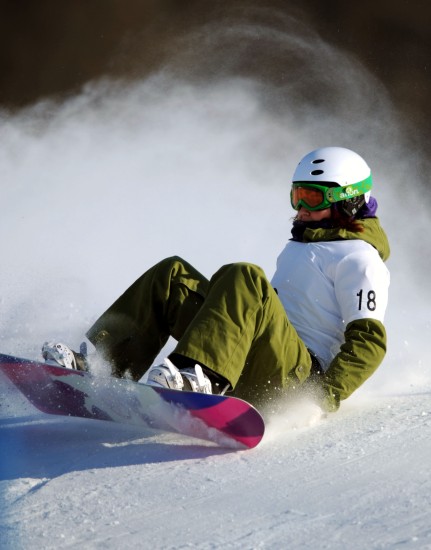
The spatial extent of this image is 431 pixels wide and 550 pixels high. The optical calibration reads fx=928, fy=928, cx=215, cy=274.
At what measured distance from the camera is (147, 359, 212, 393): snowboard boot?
7.30 ft

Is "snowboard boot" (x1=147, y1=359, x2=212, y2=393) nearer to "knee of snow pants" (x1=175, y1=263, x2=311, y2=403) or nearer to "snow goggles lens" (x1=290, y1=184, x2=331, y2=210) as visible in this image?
"knee of snow pants" (x1=175, y1=263, x2=311, y2=403)

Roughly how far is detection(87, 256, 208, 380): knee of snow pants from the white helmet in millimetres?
495

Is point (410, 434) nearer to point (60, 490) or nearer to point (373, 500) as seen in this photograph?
point (373, 500)

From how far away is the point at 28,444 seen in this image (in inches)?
96.9

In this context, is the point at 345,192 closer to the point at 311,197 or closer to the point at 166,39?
the point at 311,197

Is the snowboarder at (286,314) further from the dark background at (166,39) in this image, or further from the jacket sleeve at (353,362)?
the dark background at (166,39)

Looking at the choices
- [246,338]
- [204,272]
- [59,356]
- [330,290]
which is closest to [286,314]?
[330,290]

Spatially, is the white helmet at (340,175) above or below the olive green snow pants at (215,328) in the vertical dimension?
above

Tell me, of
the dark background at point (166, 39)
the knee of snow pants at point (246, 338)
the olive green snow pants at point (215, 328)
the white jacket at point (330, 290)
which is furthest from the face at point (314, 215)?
the dark background at point (166, 39)

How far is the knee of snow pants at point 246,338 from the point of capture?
2248 millimetres

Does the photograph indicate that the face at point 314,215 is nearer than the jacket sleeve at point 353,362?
No

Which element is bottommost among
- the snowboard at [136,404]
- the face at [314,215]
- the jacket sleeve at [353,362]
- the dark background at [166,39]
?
the snowboard at [136,404]

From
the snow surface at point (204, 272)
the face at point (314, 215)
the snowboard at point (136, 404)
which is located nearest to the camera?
the snow surface at point (204, 272)

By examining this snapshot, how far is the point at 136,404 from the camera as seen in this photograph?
2.29 meters
